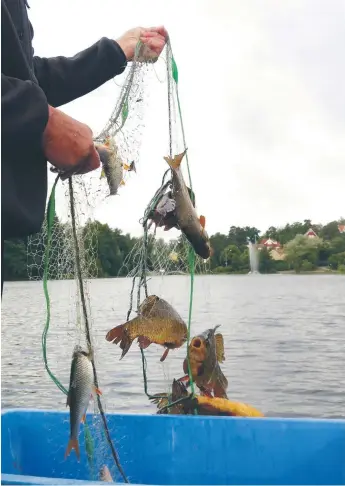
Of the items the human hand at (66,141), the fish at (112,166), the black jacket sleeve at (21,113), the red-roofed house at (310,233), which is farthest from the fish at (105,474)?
the red-roofed house at (310,233)

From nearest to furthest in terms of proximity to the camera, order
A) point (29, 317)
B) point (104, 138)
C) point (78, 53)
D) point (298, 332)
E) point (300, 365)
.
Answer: point (78, 53), point (104, 138), point (29, 317), point (300, 365), point (298, 332)

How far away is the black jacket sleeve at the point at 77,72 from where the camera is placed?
99.3 inches

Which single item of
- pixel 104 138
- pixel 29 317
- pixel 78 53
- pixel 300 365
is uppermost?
pixel 78 53

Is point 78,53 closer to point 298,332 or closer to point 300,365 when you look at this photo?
point 300,365

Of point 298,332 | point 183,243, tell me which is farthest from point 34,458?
point 298,332

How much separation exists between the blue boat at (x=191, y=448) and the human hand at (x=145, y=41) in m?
1.72

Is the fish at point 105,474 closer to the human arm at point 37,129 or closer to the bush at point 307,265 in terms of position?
the human arm at point 37,129

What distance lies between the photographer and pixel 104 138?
10.1 ft

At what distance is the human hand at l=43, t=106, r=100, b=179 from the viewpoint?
1.65 meters

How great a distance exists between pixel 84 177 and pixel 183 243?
610mm

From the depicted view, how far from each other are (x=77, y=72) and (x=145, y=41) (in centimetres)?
49

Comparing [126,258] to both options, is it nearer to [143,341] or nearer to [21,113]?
[143,341]

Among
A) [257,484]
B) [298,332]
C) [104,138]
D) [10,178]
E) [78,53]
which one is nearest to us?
[10,178]

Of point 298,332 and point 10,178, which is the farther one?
point 298,332
